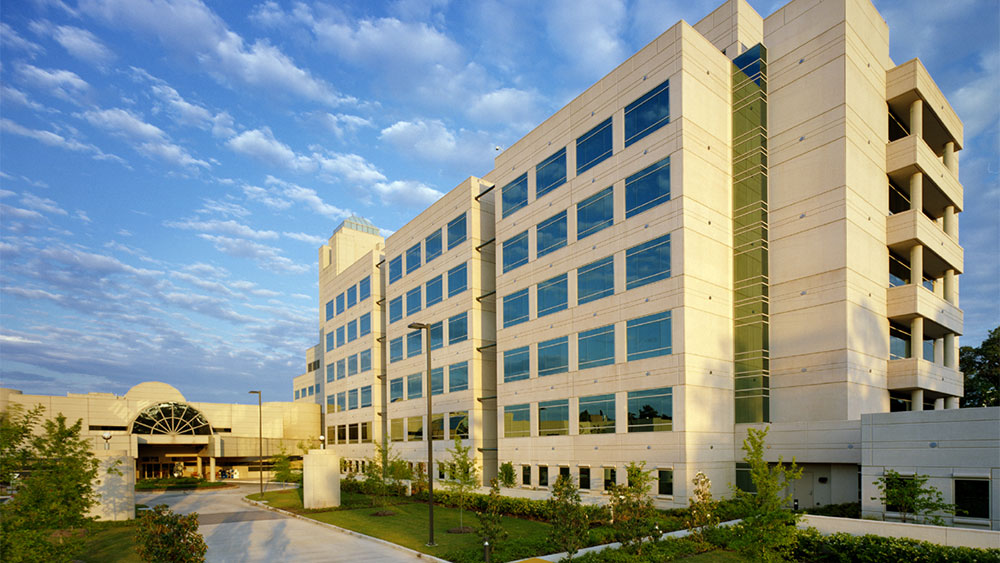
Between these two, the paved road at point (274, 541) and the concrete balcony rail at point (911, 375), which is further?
the concrete balcony rail at point (911, 375)

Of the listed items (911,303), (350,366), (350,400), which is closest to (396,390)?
(350,400)

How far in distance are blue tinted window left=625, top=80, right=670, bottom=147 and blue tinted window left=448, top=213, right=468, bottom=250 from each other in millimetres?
17852

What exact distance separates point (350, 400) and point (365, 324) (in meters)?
9.23

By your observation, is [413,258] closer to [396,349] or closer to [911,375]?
[396,349]

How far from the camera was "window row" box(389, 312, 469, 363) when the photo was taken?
4684 cm

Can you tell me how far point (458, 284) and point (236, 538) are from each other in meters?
25.7

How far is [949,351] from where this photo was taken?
119ft

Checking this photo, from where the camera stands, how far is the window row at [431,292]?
4750 cm

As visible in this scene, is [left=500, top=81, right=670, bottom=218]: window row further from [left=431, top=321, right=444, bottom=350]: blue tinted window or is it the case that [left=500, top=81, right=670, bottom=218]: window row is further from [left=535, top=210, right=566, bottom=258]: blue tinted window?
[left=431, top=321, right=444, bottom=350]: blue tinted window

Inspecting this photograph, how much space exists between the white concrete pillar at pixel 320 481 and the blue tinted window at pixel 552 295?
1590 centimetres

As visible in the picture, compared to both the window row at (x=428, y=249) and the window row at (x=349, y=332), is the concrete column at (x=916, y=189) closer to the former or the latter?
the window row at (x=428, y=249)

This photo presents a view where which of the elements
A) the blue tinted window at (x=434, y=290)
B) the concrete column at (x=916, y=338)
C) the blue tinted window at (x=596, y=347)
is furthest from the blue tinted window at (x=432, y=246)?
the concrete column at (x=916, y=338)

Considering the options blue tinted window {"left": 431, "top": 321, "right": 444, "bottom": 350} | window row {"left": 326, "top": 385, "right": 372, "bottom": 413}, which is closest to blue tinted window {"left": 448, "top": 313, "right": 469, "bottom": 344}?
blue tinted window {"left": 431, "top": 321, "right": 444, "bottom": 350}

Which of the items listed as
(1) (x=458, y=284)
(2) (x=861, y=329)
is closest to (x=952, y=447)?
(2) (x=861, y=329)
